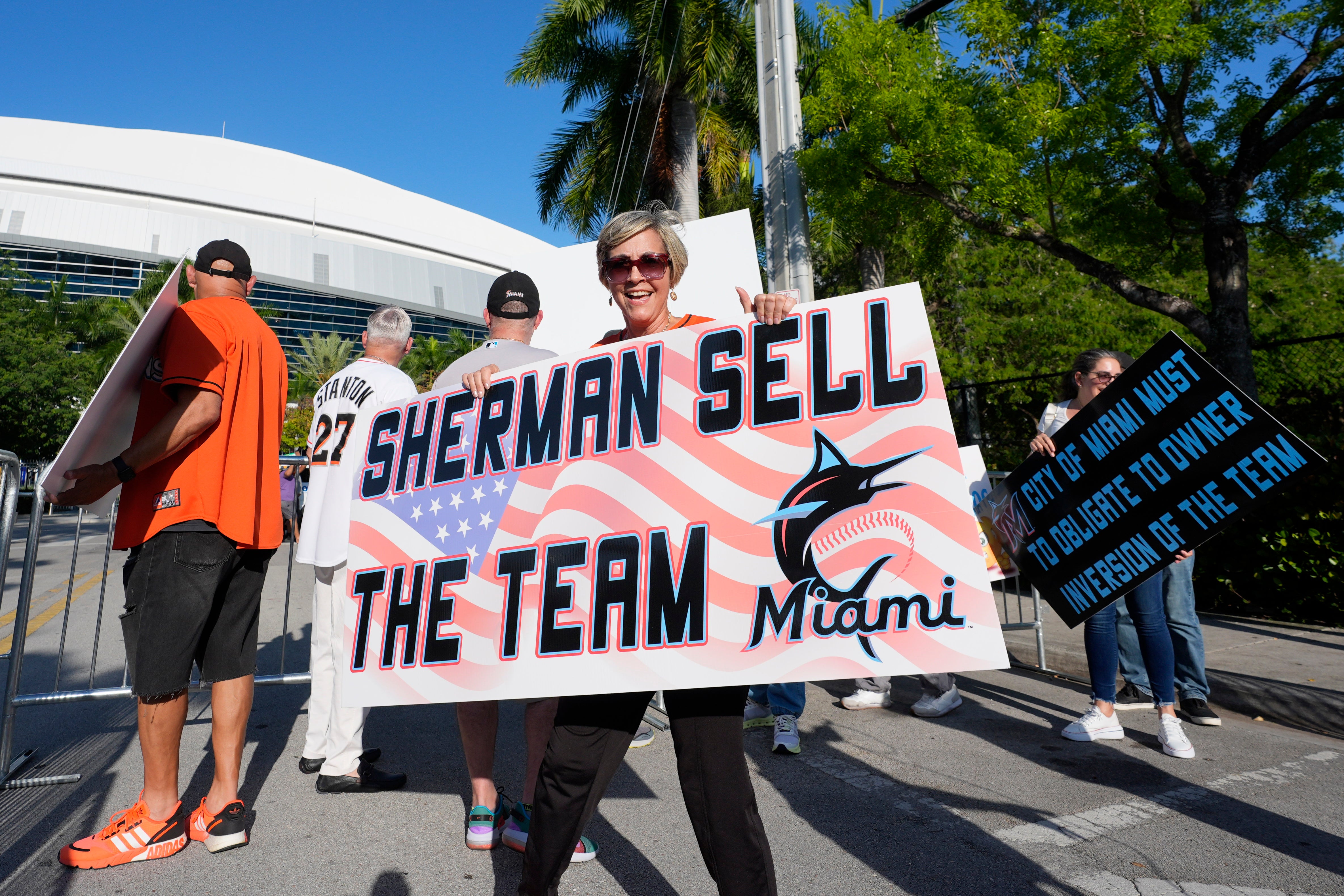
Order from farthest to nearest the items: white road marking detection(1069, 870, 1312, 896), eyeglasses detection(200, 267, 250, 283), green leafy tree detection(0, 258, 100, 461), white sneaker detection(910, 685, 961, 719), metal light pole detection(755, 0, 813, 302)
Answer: green leafy tree detection(0, 258, 100, 461) → metal light pole detection(755, 0, 813, 302) → white sneaker detection(910, 685, 961, 719) → eyeglasses detection(200, 267, 250, 283) → white road marking detection(1069, 870, 1312, 896)

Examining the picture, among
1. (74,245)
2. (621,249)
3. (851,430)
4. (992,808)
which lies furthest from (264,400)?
(74,245)

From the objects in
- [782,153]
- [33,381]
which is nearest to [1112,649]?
[782,153]

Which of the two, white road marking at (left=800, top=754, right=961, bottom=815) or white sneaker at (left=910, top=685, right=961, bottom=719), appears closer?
white road marking at (left=800, top=754, right=961, bottom=815)

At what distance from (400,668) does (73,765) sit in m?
2.45

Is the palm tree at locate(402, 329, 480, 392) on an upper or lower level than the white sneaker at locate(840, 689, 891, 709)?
upper

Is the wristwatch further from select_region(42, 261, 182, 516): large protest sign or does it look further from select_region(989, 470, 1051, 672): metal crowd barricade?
select_region(989, 470, 1051, 672): metal crowd barricade

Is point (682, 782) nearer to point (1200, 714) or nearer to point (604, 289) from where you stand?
point (1200, 714)

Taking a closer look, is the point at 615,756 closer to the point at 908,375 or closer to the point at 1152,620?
the point at 908,375

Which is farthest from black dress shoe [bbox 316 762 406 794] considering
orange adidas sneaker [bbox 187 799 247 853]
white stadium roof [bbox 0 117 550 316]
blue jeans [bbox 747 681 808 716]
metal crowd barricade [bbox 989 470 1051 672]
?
white stadium roof [bbox 0 117 550 316]

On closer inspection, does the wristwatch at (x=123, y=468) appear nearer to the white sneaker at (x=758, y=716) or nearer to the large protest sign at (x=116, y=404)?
the large protest sign at (x=116, y=404)

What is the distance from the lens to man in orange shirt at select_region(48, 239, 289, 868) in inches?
107

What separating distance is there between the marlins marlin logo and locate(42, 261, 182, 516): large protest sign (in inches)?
77.3

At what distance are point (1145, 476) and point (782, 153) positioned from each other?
4.81 meters

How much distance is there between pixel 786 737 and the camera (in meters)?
3.95
